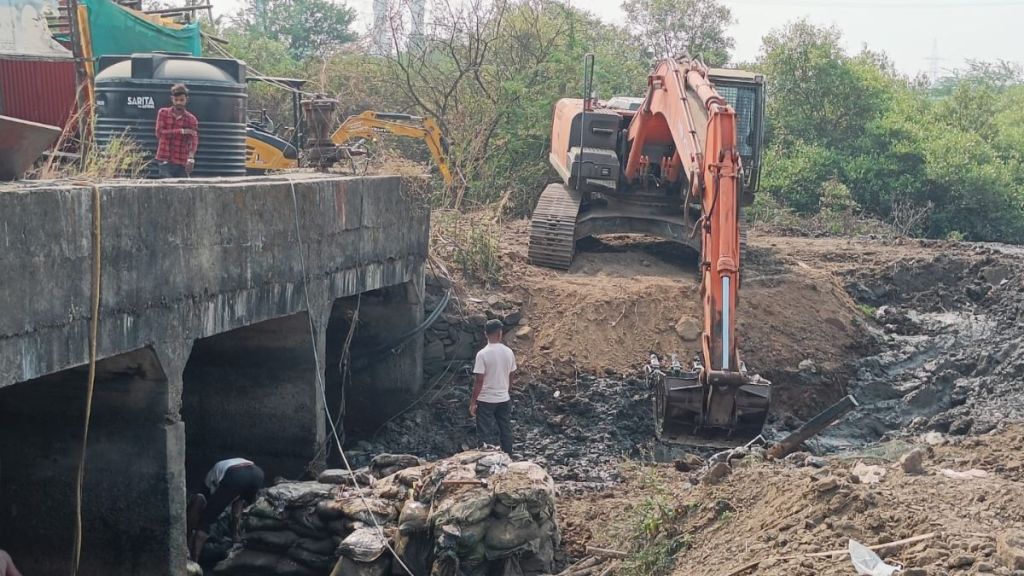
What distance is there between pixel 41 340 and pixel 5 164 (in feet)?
3.63

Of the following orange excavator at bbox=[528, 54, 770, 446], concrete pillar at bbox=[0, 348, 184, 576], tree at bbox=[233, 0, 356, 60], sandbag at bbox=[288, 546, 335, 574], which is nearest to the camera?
concrete pillar at bbox=[0, 348, 184, 576]

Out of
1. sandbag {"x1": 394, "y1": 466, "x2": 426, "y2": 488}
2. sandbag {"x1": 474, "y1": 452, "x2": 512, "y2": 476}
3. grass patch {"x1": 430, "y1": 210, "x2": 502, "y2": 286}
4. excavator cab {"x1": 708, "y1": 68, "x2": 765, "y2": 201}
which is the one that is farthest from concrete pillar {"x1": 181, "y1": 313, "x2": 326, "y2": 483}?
excavator cab {"x1": 708, "y1": 68, "x2": 765, "y2": 201}

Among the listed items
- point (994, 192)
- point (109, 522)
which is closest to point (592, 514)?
point (109, 522)

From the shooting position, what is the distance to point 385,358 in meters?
13.6

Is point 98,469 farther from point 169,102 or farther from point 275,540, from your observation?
point 169,102

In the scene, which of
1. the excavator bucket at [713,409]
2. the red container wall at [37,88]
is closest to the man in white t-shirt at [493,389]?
the excavator bucket at [713,409]

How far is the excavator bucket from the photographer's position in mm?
9625

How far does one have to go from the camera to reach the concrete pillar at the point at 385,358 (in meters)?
13.5

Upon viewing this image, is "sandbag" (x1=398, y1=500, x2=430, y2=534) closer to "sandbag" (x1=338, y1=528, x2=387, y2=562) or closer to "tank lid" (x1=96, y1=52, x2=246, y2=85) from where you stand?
"sandbag" (x1=338, y1=528, x2=387, y2=562)

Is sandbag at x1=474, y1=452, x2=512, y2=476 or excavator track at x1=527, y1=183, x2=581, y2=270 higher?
excavator track at x1=527, y1=183, x2=581, y2=270

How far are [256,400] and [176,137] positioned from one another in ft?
8.31

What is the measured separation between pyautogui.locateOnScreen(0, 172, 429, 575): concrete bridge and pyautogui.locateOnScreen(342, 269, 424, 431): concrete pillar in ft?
4.68

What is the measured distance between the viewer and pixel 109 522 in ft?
28.3

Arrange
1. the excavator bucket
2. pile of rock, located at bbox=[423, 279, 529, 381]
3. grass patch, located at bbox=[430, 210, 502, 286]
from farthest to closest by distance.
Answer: grass patch, located at bbox=[430, 210, 502, 286] < pile of rock, located at bbox=[423, 279, 529, 381] < the excavator bucket
